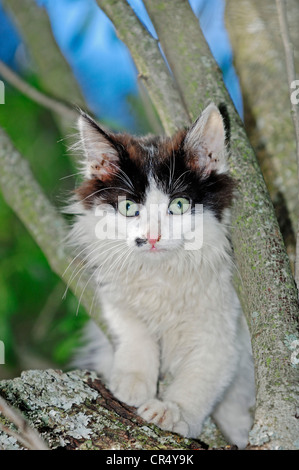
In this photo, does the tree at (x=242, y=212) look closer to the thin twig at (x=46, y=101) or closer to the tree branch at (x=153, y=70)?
Answer: the tree branch at (x=153, y=70)

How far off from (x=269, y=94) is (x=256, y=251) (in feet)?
4.15

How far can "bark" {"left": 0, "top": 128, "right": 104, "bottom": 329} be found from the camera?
6.52 feet

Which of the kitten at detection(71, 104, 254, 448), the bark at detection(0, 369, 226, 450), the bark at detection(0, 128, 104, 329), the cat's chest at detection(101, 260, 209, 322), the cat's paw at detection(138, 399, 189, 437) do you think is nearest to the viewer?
the bark at detection(0, 369, 226, 450)

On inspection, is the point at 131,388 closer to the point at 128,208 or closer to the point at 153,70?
the point at 128,208

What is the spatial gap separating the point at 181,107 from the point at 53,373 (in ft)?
3.39

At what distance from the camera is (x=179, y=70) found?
1813 millimetres

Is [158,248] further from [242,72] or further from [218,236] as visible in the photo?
[242,72]

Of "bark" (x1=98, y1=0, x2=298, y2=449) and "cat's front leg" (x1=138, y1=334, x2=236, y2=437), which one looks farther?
"cat's front leg" (x1=138, y1=334, x2=236, y2=437)

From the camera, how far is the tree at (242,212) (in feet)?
3.66

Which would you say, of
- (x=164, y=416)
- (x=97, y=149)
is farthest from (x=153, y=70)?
(x=164, y=416)

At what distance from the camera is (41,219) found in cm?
209

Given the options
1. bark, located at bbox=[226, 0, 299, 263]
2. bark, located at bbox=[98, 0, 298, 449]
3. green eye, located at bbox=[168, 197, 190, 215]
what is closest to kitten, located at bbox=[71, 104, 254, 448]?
green eye, located at bbox=[168, 197, 190, 215]

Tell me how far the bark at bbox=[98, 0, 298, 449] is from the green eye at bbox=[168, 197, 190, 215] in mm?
161

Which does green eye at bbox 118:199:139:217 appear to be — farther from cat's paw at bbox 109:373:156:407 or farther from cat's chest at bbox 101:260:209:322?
cat's paw at bbox 109:373:156:407
